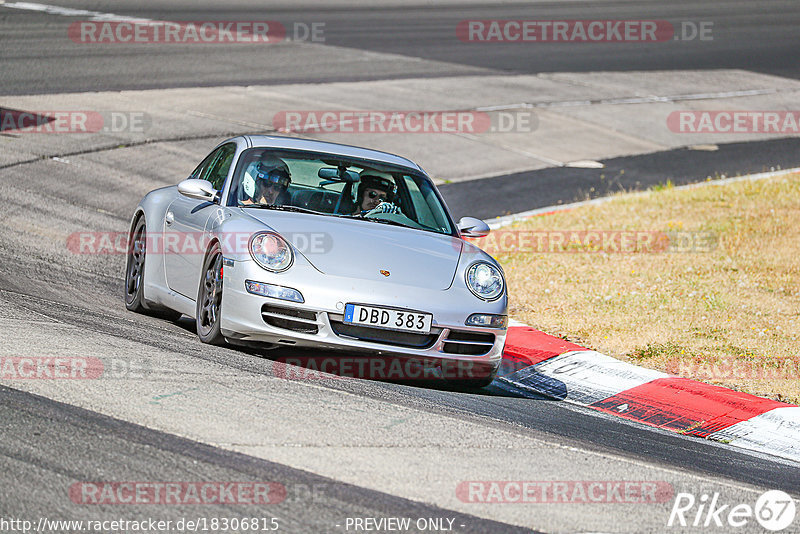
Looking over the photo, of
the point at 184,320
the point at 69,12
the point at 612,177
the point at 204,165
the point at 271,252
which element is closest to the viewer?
the point at 271,252

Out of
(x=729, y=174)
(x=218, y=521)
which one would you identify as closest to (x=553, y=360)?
(x=218, y=521)

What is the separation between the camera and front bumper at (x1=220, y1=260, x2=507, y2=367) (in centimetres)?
644

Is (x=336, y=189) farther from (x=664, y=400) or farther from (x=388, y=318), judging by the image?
(x=664, y=400)

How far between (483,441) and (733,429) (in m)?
2.27

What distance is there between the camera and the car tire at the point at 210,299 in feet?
22.5

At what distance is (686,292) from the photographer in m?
10.2

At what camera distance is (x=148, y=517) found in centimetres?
402

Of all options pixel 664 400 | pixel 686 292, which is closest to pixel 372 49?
pixel 686 292

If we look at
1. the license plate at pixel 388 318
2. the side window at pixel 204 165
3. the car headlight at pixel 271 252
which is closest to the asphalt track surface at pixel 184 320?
the license plate at pixel 388 318

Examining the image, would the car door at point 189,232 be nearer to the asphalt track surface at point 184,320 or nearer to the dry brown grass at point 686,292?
the asphalt track surface at point 184,320

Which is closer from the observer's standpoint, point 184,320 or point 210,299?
point 210,299

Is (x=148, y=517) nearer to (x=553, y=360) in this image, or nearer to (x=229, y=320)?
(x=229, y=320)

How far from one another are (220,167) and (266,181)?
0.72 m

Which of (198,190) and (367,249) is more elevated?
(198,190)
